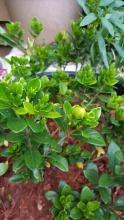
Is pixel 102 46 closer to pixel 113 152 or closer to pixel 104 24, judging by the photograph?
pixel 104 24

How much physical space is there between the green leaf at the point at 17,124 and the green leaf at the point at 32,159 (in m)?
0.08

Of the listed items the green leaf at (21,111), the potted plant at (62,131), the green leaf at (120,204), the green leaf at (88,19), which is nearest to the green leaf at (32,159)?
the potted plant at (62,131)

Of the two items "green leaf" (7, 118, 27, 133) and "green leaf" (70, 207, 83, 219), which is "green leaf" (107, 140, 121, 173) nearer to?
"green leaf" (70, 207, 83, 219)

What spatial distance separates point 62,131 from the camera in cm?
71

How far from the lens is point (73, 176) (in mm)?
843

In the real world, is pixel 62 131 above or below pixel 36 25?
below

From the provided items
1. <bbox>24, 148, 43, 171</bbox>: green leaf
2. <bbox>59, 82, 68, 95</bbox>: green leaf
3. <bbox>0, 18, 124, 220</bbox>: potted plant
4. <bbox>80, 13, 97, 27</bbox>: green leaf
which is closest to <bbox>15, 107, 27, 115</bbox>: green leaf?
<bbox>0, 18, 124, 220</bbox>: potted plant

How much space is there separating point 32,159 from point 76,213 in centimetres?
17

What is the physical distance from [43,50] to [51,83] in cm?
11

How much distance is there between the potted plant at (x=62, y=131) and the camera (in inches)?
22.9

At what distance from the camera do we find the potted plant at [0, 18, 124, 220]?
0.58 metres

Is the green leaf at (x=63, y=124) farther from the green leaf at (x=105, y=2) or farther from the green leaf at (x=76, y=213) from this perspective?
the green leaf at (x=105, y=2)

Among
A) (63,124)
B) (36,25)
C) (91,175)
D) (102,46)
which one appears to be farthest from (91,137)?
(36,25)

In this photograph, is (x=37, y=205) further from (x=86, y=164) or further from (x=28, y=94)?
(x=28, y=94)
